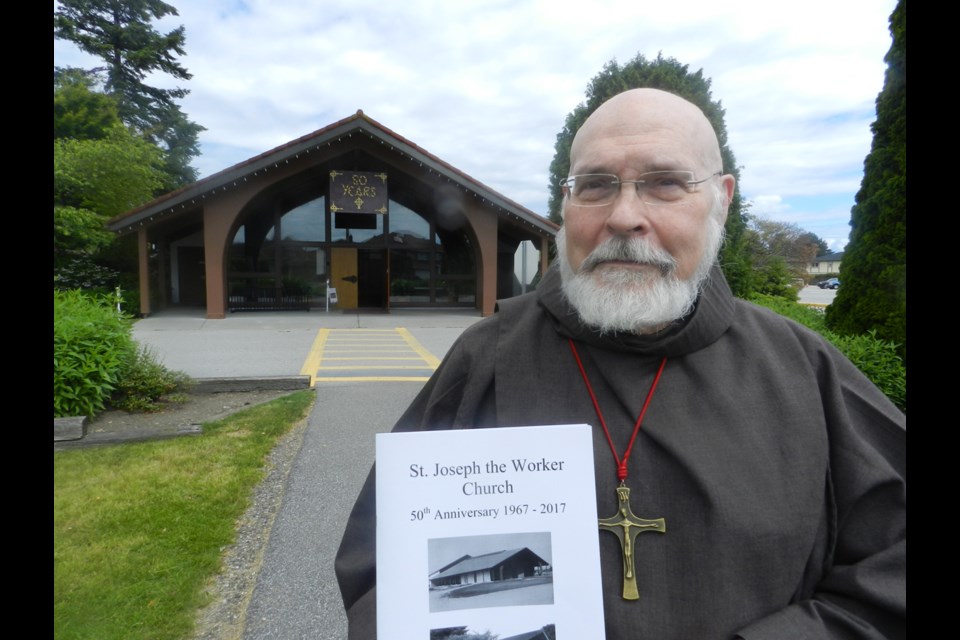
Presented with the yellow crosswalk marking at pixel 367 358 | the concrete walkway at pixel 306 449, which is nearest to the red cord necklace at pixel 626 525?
the concrete walkway at pixel 306 449

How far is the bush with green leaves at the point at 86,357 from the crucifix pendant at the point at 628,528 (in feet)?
19.0

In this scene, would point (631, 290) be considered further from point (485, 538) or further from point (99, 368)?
point (99, 368)

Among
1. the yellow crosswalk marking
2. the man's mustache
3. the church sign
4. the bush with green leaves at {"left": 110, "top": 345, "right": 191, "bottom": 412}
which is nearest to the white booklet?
the man's mustache

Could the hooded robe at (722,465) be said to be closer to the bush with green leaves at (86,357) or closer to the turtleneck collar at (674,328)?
the turtleneck collar at (674,328)

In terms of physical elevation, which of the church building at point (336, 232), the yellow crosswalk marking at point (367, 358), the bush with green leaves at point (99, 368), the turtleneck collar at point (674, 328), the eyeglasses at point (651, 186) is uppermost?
the church building at point (336, 232)

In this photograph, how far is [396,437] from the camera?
3.98 ft

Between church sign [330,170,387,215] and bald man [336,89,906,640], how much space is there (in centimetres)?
1624

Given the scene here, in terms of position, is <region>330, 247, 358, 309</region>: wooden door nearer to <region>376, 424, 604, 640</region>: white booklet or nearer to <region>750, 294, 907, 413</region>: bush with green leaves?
<region>750, 294, 907, 413</region>: bush with green leaves

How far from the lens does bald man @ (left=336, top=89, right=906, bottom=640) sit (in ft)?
4.31

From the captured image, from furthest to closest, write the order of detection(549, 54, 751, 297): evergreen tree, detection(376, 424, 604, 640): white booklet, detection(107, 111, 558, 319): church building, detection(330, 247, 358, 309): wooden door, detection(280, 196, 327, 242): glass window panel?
detection(330, 247, 358, 309): wooden door < detection(280, 196, 327, 242): glass window panel < detection(107, 111, 558, 319): church building < detection(549, 54, 751, 297): evergreen tree < detection(376, 424, 604, 640): white booklet

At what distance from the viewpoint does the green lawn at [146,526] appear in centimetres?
284

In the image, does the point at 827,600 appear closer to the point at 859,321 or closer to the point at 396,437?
the point at 396,437

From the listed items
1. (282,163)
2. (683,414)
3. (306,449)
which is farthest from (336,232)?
(683,414)

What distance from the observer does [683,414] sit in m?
1.44
